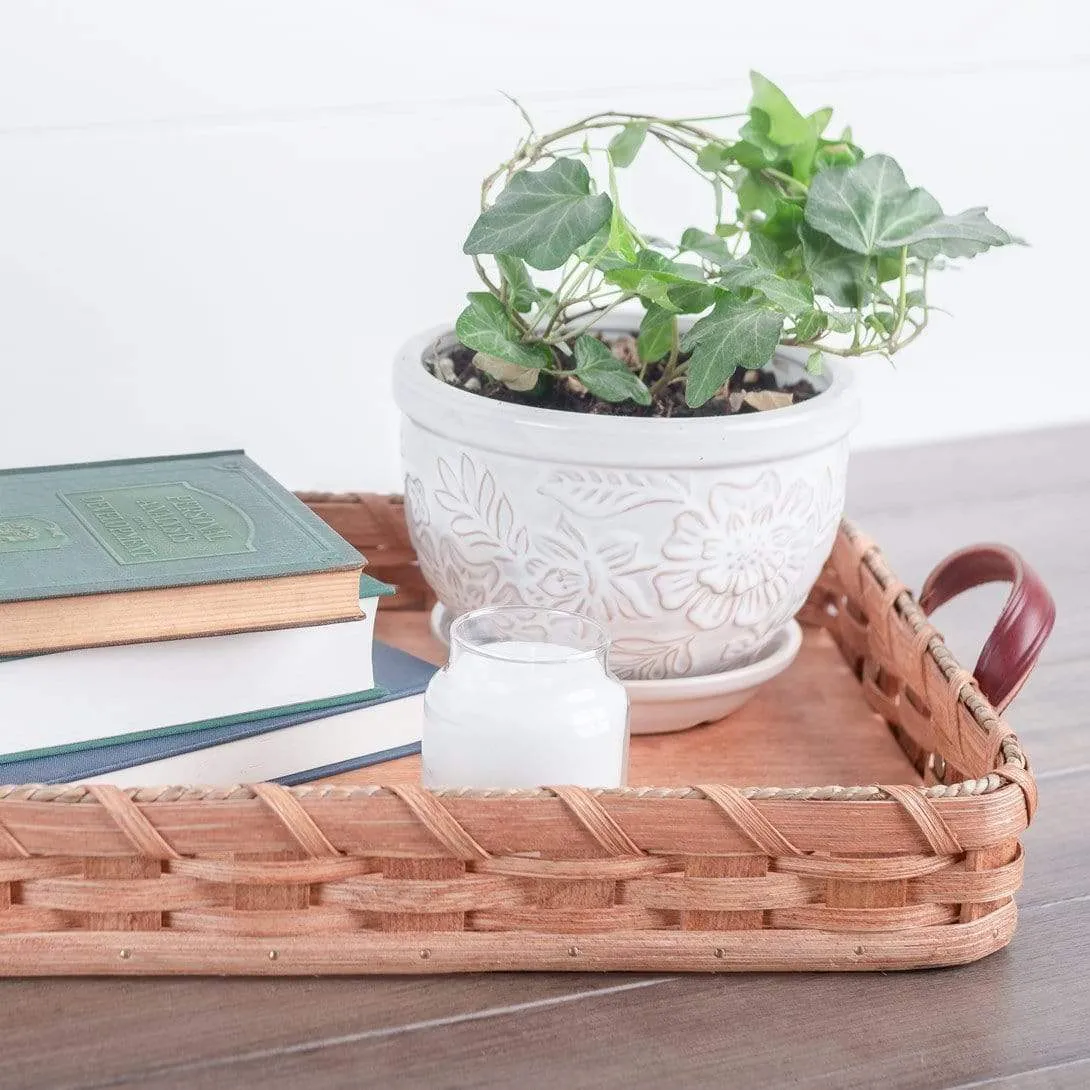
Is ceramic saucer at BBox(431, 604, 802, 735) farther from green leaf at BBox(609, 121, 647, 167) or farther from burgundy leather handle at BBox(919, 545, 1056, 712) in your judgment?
green leaf at BBox(609, 121, 647, 167)

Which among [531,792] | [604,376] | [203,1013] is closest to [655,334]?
[604,376]

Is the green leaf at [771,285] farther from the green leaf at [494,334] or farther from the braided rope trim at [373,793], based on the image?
the braided rope trim at [373,793]

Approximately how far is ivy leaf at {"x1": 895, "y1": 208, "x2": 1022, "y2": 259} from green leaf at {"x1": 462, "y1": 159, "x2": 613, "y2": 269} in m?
0.15

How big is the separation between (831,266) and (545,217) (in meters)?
0.14

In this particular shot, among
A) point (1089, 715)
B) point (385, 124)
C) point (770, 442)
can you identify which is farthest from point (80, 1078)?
point (385, 124)

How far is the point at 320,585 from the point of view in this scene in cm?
66

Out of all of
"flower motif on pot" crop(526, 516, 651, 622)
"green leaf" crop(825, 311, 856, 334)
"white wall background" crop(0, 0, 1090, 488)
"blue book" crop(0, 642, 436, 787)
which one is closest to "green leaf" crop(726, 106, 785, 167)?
"green leaf" crop(825, 311, 856, 334)

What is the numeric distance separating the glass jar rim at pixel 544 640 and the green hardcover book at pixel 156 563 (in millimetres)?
51

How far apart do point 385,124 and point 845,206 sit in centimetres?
49

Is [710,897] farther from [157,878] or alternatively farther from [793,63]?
[793,63]

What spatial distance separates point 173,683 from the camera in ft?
2.14

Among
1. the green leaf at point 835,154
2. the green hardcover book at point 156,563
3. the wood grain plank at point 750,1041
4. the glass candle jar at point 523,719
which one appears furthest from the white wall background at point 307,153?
the wood grain plank at point 750,1041

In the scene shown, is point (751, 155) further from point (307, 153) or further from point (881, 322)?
point (307, 153)

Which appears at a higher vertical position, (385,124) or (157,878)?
(385,124)
